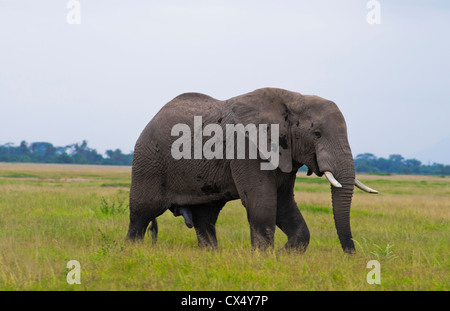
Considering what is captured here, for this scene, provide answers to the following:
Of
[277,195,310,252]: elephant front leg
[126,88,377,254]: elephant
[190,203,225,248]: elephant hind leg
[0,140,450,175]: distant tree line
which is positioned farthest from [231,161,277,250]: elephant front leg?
[0,140,450,175]: distant tree line

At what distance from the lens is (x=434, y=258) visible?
7367 mm

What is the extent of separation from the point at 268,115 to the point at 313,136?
730 mm

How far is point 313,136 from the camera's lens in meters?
7.21

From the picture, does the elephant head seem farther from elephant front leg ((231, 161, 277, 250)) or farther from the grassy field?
the grassy field

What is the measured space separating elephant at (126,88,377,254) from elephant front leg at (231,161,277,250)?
0.01 metres

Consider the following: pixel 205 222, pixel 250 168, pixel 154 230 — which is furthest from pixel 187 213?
pixel 250 168

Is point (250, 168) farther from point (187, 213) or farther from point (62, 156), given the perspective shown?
point (62, 156)

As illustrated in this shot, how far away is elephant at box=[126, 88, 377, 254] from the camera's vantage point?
7102 mm

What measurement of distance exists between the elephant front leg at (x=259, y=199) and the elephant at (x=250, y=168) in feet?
0.05

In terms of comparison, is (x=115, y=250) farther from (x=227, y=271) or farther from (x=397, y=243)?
(x=397, y=243)

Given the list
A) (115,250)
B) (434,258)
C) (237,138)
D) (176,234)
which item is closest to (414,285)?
(434,258)

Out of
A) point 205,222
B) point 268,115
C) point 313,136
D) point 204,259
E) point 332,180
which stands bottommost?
point 204,259

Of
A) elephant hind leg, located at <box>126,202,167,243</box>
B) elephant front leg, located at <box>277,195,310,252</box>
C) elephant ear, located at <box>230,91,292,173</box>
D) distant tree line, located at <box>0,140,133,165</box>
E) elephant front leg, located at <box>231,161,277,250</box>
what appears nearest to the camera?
elephant front leg, located at <box>231,161,277,250</box>
